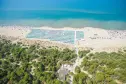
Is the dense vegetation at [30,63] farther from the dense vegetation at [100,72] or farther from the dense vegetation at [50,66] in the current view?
the dense vegetation at [100,72]

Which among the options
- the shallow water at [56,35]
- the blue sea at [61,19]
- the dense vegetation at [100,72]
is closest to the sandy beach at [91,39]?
the shallow water at [56,35]

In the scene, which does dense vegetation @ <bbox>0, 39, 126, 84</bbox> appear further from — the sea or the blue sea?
the blue sea

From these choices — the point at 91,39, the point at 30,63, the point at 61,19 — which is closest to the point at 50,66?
the point at 30,63

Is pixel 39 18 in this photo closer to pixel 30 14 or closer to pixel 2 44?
pixel 30 14

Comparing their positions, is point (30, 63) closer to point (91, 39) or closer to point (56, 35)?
point (56, 35)

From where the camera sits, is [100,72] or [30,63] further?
[30,63]

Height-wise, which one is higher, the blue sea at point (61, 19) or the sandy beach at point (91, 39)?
the blue sea at point (61, 19)

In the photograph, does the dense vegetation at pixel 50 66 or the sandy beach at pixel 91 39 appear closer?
the dense vegetation at pixel 50 66

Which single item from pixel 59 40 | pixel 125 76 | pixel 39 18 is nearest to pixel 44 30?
pixel 59 40

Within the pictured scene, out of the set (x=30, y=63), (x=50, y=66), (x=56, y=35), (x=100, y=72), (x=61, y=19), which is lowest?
(x=100, y=72)
